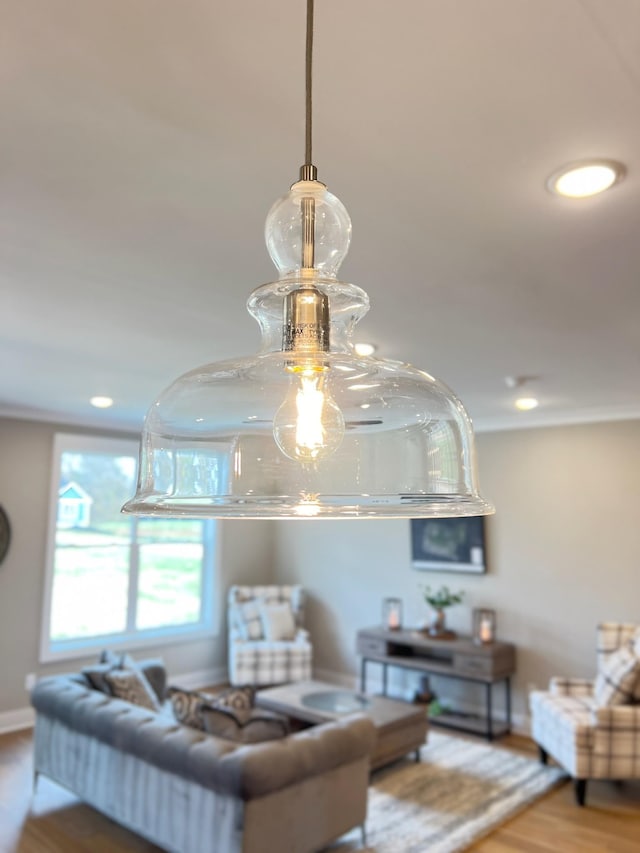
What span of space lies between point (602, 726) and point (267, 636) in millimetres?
3143

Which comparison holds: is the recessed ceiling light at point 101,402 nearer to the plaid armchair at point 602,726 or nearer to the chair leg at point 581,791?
the plaid armchair at point 602,726

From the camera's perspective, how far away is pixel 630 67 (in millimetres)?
1126

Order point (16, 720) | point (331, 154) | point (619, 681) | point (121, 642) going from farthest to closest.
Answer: point (121, 642) → point (16, 720) → point (619, 681) → point (331, 154)

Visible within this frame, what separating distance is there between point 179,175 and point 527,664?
4625 mm

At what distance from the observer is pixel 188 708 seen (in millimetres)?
2973

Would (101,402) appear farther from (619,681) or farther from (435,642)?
(619,681)

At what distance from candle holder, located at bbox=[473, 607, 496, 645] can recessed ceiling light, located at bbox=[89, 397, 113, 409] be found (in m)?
3.27

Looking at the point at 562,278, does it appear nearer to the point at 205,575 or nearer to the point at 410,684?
the point at 410,684

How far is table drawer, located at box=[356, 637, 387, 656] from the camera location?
5199 mm

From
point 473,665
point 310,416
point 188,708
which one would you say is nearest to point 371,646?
point 473,665

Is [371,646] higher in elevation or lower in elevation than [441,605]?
lower

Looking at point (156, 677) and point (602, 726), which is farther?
point (156, 677)

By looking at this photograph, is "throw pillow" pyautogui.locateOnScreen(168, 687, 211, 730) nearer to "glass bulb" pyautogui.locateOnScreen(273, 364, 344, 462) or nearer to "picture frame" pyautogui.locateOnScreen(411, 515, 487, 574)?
"glass bulb" pyautogui.locateOnScreen(273, 364, 344, 462)

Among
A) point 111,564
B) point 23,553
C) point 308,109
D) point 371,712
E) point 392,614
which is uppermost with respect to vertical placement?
point 308,109
